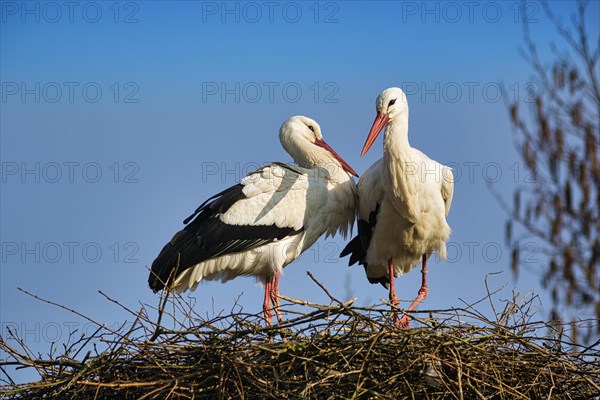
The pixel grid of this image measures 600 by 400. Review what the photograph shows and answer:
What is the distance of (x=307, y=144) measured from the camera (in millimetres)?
7395

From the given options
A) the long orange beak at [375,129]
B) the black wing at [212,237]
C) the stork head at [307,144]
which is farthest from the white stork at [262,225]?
the long orange beak at [375,129]

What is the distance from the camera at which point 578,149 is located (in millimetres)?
7945

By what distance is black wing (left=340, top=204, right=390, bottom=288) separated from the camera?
6980 mm

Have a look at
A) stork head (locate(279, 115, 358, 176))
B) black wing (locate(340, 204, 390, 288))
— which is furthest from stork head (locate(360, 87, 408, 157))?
stork head (locate(279, 115, 358, 176))

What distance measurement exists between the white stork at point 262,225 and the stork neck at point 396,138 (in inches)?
23.6

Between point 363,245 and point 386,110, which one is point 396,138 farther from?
point 363,245

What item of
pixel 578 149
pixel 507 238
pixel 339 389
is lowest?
pixel 339 389

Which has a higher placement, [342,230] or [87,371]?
[342,230]

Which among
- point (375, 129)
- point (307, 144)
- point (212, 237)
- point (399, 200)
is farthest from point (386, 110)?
point (212, 237)

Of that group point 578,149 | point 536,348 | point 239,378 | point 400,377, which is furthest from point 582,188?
point 239,378

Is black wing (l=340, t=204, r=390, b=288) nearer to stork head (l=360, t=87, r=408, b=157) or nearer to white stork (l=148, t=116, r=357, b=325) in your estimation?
white stork (l=148, t=116, r=357, b=325)

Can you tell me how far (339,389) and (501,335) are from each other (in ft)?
3.02

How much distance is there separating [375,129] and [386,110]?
0.15 metres

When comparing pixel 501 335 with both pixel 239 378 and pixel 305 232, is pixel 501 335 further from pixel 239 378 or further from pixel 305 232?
pixel 305 232
